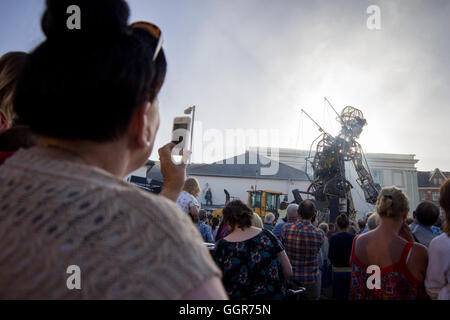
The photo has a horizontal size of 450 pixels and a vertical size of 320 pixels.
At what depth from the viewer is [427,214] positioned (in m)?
3.84

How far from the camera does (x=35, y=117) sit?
2.23ft

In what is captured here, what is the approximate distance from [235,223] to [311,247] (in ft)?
6.09

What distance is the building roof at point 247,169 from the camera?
44438mm

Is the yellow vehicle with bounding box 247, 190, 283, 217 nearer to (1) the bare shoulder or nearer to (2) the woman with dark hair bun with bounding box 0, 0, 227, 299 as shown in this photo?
(1) the bare shoulder

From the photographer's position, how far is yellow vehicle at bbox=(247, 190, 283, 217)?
829 inches

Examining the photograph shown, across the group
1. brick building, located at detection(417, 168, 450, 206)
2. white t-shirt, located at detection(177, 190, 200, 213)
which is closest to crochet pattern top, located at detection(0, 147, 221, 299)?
white t-shirt, located at detection(177, 190, 200, 213)

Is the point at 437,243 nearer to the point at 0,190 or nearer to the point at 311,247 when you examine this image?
the point at 311,247

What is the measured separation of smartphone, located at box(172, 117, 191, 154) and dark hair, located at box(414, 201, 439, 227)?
360 centimetres

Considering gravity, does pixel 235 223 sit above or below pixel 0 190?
below

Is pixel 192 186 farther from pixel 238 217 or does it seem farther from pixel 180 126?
pixel 180 126

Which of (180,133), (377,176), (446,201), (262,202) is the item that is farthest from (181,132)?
(377,176)

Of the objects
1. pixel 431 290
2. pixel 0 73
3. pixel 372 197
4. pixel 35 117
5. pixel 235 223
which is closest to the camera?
pixel 35 117

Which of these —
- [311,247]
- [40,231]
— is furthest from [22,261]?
[311,247]

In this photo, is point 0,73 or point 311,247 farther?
point 311,247
